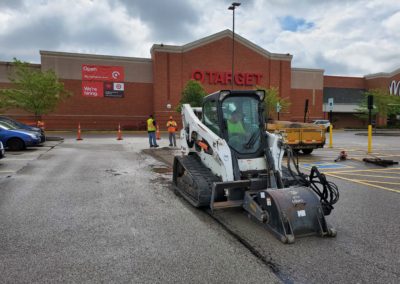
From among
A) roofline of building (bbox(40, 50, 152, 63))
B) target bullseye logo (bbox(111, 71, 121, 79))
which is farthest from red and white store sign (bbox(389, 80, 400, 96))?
target bullseye logo (bbox(111, 71, 121, 79))

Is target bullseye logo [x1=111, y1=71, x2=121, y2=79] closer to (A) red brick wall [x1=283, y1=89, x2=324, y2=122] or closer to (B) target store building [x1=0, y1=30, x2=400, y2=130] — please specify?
(B) target store building [x1=0, y1=30, x2=400, y2=130]

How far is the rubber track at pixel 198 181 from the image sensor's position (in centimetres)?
594

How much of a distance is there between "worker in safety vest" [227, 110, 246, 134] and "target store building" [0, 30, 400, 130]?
34.6 meters

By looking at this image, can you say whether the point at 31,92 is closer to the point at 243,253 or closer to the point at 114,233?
the point at 114,233

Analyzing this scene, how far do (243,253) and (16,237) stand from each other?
3129 millimetres

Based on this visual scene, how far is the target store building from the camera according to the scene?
38.7m

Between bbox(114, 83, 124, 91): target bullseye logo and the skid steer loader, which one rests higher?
bbox(114, 83, 124, 91): target bullseye logo

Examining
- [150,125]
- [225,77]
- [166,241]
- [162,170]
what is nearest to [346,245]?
[166,241]

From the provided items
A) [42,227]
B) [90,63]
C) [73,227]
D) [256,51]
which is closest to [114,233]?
[73,227]

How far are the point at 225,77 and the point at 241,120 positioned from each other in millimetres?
37558

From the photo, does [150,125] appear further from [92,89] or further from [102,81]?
[102,81]

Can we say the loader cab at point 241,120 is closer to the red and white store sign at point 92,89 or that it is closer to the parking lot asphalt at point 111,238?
the parking lot asphalt at point 111,238

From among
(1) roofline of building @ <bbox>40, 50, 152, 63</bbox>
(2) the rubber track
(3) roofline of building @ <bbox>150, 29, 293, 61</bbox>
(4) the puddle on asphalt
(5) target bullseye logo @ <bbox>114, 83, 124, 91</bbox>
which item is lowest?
(4) the puddle on asphalt

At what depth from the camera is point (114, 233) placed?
16.6ft
